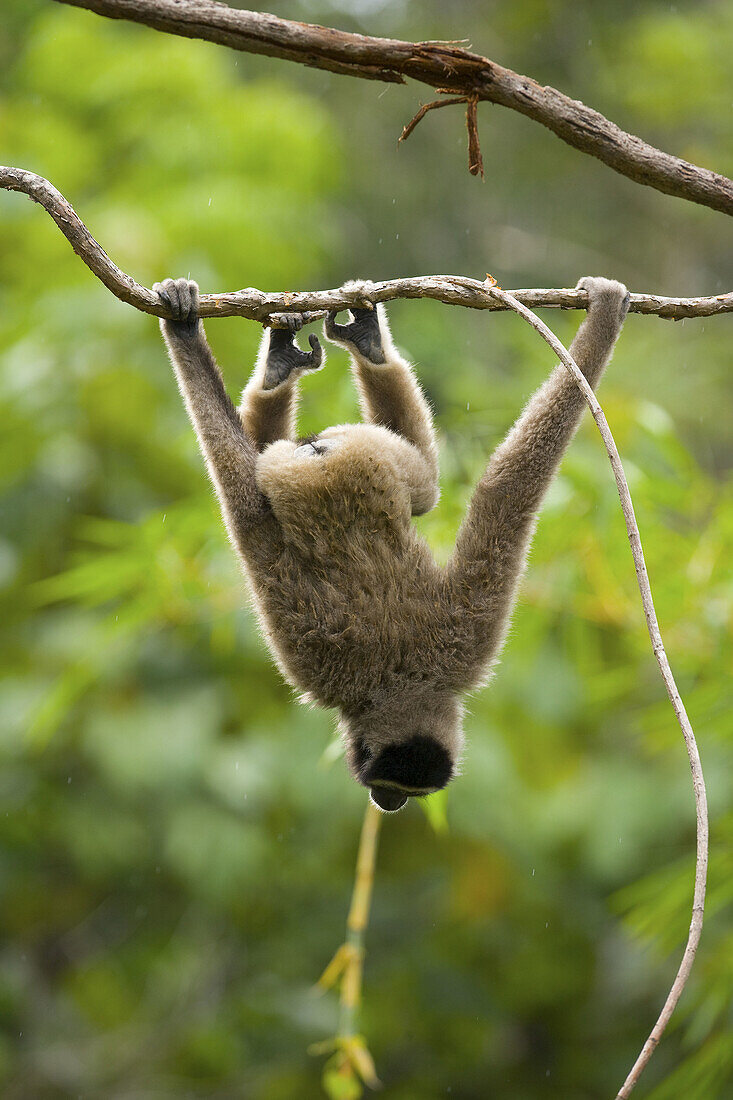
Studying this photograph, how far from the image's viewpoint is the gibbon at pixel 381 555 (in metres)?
2.80

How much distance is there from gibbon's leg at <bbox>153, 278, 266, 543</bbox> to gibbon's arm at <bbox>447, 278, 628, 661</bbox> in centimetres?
60

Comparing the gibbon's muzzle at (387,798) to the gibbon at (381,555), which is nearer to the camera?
the gibbon at (381,555)

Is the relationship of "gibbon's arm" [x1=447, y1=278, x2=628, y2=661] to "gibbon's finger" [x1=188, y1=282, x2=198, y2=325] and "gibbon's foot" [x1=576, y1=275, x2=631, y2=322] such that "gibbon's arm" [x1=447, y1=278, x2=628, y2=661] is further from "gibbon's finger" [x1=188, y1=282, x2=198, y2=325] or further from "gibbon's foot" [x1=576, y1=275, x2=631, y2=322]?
"gibbon's finger" [x1=188, y1=282, x2=198, y2=325]

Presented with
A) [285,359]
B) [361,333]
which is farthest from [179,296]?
[361,333]

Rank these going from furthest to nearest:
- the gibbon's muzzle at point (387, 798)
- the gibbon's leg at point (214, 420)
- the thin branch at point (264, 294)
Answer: the gibbon's muzzle at point (387, 798) < the gibbon's leg at point (214, 420) < the thin branch at point (264, 294)

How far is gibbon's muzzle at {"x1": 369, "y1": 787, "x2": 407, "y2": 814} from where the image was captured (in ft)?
9.63

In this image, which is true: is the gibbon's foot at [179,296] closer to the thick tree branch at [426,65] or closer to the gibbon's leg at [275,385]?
the gibbon's leg at [275,385]

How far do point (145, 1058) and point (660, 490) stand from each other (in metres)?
5.45

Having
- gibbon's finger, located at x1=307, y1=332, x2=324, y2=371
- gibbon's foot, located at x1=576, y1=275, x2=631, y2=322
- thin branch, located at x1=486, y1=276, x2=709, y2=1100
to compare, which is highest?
gibbon's finger, located at x1=307, y1=332, x2=324, y2=371

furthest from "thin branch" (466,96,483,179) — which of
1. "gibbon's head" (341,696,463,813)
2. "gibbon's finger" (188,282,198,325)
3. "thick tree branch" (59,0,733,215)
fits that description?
"gibbon's head" (341,696,463,813)

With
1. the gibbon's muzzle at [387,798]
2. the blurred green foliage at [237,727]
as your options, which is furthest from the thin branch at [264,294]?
the blurred green foliage at [237,727]

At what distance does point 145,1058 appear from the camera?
729cm

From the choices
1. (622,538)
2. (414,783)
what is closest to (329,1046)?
(414,783)

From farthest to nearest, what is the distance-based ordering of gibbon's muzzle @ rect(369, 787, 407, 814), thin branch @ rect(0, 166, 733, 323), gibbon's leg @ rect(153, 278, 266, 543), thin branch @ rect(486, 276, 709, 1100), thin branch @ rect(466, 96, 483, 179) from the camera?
1. gibbon's muzzle @ rect(369, 787, 407, 814)
2. thin branch @ rect(466, 96, 483, 179)
3. gibbon's leg @ rect(153, 278, 266, 543)
4. thin branch @ rect(0, 166, 733, 323)
5. thin branch @ rect(486, 276, 709, 1100)
